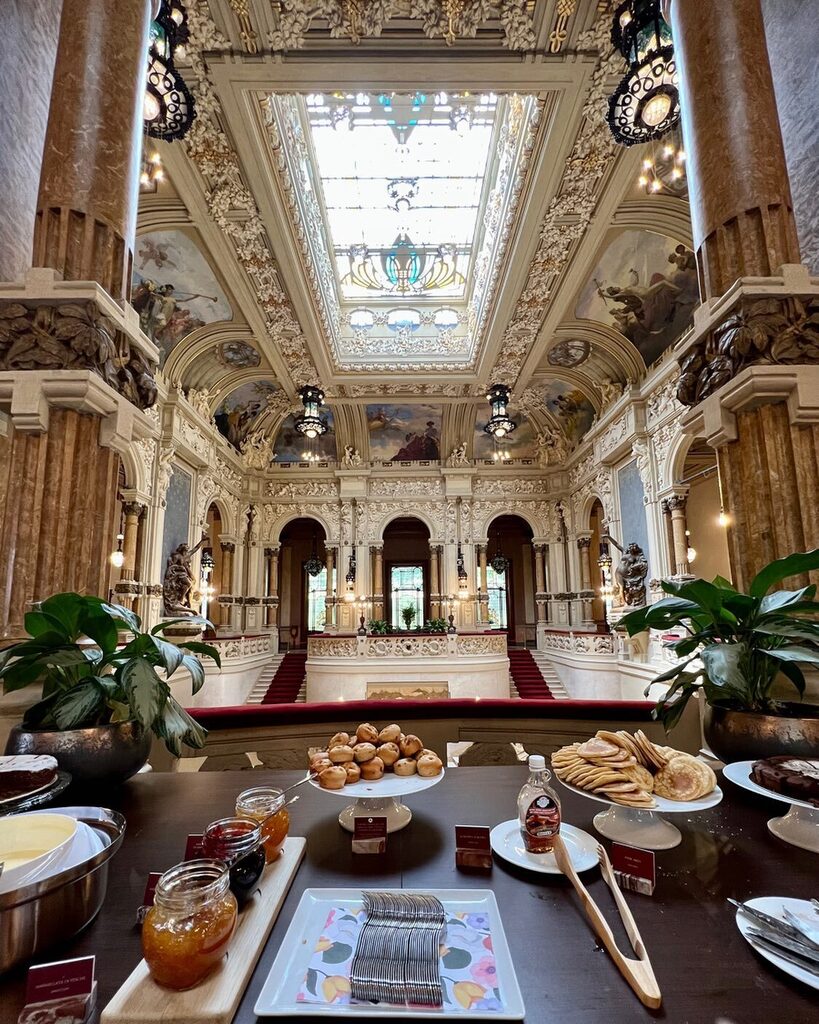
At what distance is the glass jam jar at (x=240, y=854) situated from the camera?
3.63 ft

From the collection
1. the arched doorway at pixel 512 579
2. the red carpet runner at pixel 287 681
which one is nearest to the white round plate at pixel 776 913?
the red carpet runner at pixel 287 681

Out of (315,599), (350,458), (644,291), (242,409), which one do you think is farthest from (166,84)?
(315,599)

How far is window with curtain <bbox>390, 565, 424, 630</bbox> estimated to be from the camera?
64.4 ft

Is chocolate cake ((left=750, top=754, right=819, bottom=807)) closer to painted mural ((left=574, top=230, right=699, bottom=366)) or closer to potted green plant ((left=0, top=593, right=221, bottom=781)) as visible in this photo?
potted green plant ((left=0, top=593, right=221, bottom=781))

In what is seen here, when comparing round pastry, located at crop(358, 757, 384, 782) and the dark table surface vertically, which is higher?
round pastry, located at crop(358, 757, 384, 782)

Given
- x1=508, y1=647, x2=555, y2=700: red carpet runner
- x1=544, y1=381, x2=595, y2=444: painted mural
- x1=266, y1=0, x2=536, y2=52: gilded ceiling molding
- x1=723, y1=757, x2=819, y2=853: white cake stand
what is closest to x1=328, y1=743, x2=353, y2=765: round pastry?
x1=723, y1=757, x2=819, y2=853: white cake stand

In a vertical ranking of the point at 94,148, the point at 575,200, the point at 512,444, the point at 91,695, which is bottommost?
the point at 91,695

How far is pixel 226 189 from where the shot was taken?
24.7ft

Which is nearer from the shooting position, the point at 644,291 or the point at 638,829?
the point at 638,829

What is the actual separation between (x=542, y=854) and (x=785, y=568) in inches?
56.0

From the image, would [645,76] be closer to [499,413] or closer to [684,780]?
[684,780]

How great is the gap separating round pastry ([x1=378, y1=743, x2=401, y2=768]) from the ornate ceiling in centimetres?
681

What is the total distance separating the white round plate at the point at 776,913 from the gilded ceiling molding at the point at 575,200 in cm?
754

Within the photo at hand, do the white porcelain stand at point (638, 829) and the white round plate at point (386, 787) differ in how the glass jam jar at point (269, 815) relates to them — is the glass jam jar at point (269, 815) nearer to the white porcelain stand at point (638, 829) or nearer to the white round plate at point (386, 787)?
the white round plate at point (386, 787)
